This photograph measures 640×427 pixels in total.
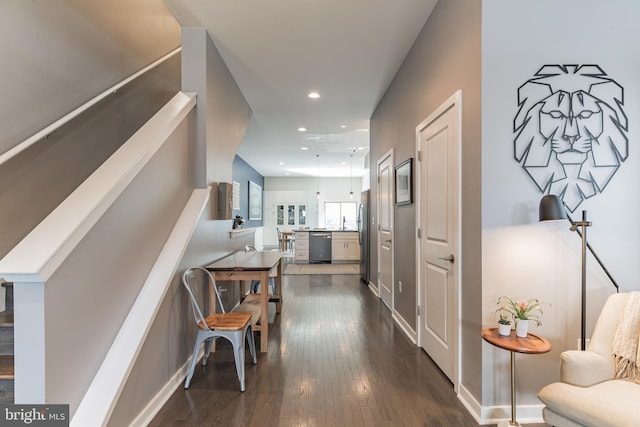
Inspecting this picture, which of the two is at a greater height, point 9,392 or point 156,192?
point 156,192

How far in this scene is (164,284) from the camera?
205 centimetres

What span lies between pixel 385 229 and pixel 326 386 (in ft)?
8.46

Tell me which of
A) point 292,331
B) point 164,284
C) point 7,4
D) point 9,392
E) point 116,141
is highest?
point 7,4

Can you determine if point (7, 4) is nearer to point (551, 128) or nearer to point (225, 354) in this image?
point (225, 354)

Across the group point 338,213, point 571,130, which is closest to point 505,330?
point 571,130

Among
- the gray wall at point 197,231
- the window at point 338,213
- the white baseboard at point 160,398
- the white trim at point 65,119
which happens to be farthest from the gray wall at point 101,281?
the window at point 338,213

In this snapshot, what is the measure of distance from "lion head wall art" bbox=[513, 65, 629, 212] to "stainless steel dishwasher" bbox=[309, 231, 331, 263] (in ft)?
21.7

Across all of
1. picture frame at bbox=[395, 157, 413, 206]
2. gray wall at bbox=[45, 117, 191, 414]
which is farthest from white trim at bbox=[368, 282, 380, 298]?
gray wall at bbox=[45, 117, 191, 414]

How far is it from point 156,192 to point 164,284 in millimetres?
621

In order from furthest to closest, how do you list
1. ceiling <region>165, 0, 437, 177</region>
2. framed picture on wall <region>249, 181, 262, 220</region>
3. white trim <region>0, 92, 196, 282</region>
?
framed picture on wall <region>249, 181, 262, 220</region>
ceiling <region>165, 0, 437, 177</region>
white trim <region>0, 92, 196, 282</region>

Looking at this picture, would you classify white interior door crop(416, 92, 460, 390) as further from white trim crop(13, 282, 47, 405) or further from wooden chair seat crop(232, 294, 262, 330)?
white trim crop(13, 282, 47, 405)

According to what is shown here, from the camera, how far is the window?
12867mm

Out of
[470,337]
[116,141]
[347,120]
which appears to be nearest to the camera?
[470,337]

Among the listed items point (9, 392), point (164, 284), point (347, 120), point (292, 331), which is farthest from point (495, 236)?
point (347, 120)
